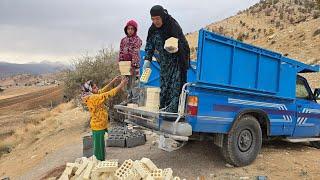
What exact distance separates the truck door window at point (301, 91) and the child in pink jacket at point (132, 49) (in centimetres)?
348

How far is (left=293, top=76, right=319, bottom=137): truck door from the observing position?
9.84 metres

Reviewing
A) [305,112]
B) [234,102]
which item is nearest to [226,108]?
[234,102]

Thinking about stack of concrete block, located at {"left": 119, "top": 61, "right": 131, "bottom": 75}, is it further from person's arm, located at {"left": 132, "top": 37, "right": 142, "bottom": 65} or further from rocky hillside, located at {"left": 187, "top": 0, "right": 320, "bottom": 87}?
rocky hillside, located at {"left": 187, "top": 0, "right": 320, "bottom": 87}

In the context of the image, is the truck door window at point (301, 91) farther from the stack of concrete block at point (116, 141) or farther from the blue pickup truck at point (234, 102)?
the stack of concrete block at point (116, 141)

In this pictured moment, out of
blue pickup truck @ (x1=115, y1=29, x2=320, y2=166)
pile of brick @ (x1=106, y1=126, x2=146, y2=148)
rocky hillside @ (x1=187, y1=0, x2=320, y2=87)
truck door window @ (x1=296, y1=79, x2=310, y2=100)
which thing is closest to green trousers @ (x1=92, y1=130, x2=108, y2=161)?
blue pickup truck @ (x1=115, y1=29, x2=320, y2=166)

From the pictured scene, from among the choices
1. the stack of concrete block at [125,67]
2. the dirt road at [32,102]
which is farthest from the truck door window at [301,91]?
the dirt road at [32,102]

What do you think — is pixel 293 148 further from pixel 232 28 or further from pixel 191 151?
pixel 232 28

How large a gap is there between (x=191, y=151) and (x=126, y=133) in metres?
2.27

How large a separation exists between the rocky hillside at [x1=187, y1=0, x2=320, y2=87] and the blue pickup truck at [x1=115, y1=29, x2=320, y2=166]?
351 inches

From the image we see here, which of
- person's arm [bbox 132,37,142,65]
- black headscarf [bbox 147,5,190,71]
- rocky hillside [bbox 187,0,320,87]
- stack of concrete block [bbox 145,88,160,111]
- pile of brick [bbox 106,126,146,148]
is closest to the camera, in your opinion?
black headscarf [bbox 147,5,190,71]

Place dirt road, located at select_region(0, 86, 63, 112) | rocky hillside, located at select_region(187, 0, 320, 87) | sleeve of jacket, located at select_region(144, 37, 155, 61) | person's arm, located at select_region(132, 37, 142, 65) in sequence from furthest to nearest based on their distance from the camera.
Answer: dirt road, located at select_region(0, 86, 63, 112) < rocky hillside, located at select_region(187, 0, 320, 87) < person's arm, located at select_region(132, 37, 142, 65) < sleeve of jacket, located at select_region(144, 37, 155, 61)

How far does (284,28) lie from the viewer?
33.2m

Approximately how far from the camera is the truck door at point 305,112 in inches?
388

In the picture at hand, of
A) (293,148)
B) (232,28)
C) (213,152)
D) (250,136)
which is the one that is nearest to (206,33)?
(250,136)
